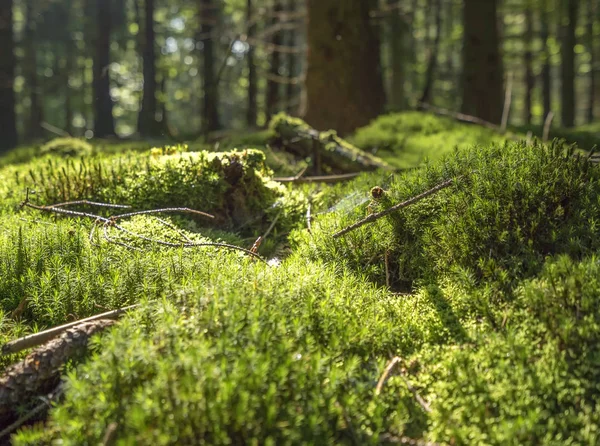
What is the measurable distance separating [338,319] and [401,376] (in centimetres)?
39

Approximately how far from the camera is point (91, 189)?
430cm


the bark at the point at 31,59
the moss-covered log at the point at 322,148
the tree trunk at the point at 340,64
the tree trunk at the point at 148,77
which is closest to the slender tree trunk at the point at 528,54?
the tree trunk at the point at 340,64

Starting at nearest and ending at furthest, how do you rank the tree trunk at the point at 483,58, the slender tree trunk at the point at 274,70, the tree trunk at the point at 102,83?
the tree trunk at the point at 483,58 → the slender tree trunk at the point at 274,70 → the tree trunk at the point at 102,83

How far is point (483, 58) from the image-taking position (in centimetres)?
1006

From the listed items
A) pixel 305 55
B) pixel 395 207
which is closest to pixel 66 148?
pixel 305 55

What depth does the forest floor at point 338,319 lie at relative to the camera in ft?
5.87

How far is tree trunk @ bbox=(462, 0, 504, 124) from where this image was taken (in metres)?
9.97

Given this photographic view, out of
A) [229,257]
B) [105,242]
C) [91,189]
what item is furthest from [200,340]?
[91,189]

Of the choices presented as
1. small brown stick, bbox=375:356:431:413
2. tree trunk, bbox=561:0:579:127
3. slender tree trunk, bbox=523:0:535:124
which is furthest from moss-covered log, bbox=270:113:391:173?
slender tree trunk, bbox=523:0:535:124

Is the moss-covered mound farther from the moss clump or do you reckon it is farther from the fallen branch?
the moss clump

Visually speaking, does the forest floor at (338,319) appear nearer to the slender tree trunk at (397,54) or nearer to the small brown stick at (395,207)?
the small brown stick at (395,207)

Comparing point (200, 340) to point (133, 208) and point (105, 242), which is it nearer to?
point (105, 242)

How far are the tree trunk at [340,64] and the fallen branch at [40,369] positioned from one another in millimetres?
7483

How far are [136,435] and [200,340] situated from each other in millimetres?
467
